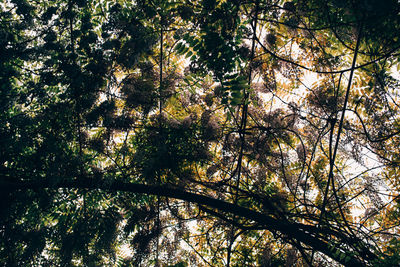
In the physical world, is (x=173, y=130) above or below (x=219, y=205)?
above

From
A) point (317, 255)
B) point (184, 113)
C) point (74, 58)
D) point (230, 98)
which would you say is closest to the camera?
point (230, 98)

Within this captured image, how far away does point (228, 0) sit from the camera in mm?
2475

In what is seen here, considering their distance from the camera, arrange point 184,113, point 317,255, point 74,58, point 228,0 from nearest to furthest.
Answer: point 228,0, point 74,58, point 317,255, point 184,113

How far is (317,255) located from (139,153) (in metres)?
2.67

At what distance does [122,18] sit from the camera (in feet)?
9.83

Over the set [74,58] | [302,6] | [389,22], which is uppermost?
[302,6]

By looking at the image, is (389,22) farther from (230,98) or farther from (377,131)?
(230,98)

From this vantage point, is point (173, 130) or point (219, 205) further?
point (173, 130)

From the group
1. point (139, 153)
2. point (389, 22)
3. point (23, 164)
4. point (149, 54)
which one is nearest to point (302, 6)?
point (389, 22)

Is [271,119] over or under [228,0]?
under

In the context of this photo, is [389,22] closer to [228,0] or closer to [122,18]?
[228,0]

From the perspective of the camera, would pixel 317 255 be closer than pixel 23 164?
Yes

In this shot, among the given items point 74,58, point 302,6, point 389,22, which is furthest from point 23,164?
point 389,22

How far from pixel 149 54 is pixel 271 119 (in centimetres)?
190
